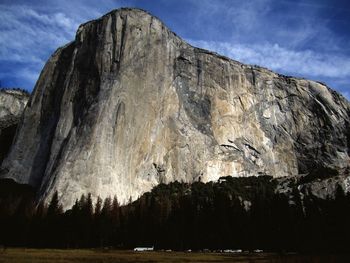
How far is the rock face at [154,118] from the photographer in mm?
74062

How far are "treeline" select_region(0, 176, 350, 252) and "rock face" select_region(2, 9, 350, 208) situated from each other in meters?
10.00

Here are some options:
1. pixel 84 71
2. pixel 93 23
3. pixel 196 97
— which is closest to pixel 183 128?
pixel 196 97

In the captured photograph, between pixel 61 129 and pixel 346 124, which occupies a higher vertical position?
pixel 346 124

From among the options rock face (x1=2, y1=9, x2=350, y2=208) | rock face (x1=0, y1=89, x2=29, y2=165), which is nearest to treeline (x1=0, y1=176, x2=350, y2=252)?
rock face (x1=2, y1=9, x2=350, y2=208)

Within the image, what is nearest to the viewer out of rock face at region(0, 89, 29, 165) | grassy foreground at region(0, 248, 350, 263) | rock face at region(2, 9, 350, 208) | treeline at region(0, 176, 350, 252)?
grassy foreground at region(0, 248, 350, 263)

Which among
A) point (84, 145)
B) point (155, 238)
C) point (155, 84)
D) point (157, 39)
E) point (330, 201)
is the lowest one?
point (155, 238)

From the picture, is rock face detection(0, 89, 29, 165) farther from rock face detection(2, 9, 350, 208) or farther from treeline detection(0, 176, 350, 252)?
treeline detection(0, 176, 350, 252)

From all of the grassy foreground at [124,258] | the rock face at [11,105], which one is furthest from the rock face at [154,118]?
the rock face at [11,105]

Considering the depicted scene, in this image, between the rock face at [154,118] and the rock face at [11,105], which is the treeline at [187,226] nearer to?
the rock face at [154,118]

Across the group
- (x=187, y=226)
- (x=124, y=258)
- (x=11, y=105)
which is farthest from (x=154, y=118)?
(x=11, y=105)

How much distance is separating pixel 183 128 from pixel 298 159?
3253cm

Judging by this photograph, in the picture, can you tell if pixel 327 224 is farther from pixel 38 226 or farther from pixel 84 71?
pixel 84 71

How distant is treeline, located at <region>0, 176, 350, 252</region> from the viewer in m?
51.1

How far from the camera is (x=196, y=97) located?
301 feet
